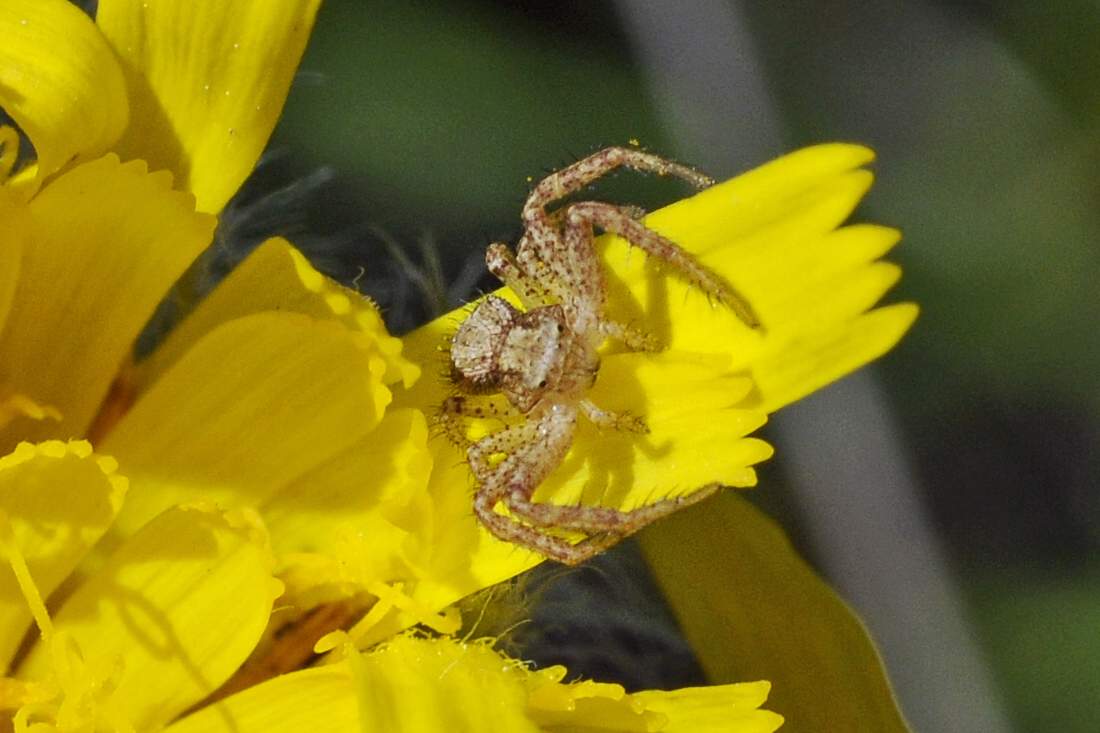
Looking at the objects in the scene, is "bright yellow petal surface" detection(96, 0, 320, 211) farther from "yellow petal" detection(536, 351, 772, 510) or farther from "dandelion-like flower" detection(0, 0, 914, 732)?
"yellow petal" detection(536, 351, 772, 510)

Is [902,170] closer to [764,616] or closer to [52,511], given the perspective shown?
[764,616]

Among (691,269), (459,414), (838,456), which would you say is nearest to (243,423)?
(459,414)

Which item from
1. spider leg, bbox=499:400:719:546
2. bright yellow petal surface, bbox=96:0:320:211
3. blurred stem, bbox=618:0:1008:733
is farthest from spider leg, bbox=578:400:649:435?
blurred stem, bbox=618:0:1008:733

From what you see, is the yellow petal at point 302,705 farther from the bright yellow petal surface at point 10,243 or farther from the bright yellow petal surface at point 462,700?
the bright yellow petal surface at point 10,243

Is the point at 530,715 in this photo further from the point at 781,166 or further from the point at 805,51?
the point at 805,51

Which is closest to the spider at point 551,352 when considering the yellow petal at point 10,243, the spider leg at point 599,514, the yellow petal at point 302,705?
the spider leg at point 599,514

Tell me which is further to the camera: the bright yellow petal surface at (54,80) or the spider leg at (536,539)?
the spider leg at (536,539)

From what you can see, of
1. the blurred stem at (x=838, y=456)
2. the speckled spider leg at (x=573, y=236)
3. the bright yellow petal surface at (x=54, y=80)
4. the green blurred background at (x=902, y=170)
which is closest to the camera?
the bright yellow petal surface at (x=54, y=80)
